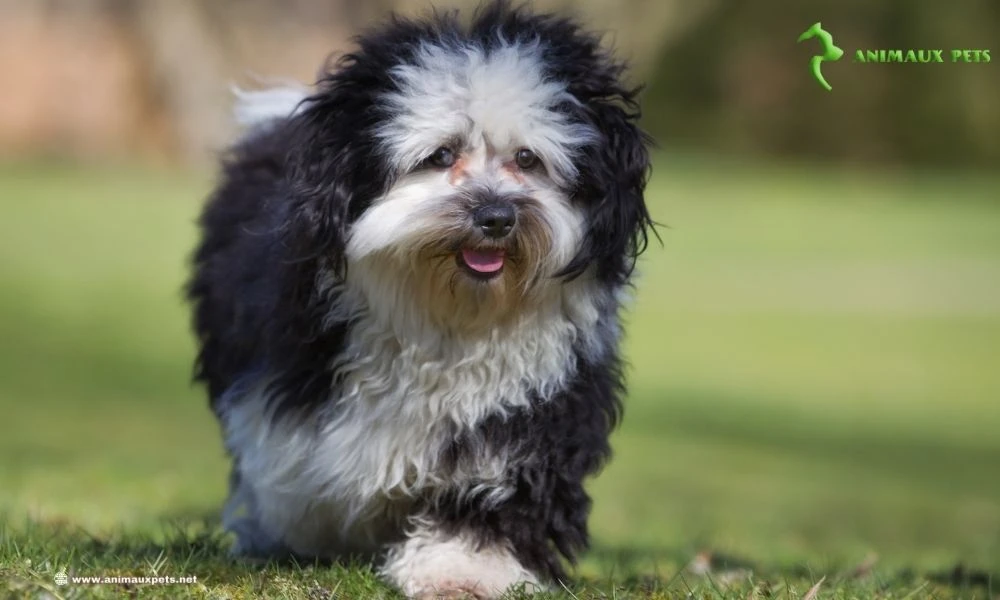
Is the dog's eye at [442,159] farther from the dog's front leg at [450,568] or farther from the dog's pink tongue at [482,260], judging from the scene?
the dog's front leg at [450,568]

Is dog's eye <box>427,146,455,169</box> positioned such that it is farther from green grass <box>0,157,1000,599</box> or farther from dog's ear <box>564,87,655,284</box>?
green grass <box>0,157,1000,599</box>

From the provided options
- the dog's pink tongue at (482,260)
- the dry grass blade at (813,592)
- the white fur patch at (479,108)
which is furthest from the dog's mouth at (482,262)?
the dry grass blade at (813,592)

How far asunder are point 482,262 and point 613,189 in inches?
19.3

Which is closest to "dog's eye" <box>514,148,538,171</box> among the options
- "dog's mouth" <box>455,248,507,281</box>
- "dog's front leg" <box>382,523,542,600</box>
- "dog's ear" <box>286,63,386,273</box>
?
"dog's mouth" <box>455,248,507,281</box>

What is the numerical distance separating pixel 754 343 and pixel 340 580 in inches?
631

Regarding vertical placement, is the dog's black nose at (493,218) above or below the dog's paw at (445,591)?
above

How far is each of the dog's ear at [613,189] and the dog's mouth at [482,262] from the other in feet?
0.73

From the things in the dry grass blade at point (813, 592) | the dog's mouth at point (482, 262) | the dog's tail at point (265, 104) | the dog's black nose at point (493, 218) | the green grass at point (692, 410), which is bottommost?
the green grass at point (692, 410)

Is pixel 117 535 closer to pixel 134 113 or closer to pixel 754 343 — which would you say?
pixel 754 343

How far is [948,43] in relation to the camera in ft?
128

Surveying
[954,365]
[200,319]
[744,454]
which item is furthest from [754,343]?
[200,319]

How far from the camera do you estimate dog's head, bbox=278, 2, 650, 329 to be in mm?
4477

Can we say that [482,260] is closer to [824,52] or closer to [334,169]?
[334,169]

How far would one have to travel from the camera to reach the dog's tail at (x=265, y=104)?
5.96 meters
